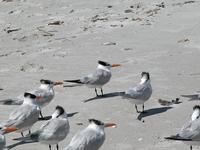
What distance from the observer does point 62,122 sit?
28.8 ft

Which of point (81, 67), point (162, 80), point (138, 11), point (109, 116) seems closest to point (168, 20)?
point (138, 11)

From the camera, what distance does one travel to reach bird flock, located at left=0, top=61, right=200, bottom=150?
8031 millimetres

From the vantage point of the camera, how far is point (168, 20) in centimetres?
1677

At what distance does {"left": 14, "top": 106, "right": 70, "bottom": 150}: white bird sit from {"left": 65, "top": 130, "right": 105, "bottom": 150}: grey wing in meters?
0.55

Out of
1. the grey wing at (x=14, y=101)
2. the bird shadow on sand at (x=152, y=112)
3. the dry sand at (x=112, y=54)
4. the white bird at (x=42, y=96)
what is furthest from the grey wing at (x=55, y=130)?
the grey wing at (x=14, y=101)

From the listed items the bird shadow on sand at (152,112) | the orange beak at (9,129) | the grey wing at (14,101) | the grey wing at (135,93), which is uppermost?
the grey wing at (135,93)

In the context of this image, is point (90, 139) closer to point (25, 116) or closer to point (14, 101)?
point (25, 116)

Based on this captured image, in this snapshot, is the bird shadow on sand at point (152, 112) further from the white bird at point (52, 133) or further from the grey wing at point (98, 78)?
the white bird at point (52, 133)

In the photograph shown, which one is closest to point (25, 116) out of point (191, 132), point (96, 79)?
point (96, 79)

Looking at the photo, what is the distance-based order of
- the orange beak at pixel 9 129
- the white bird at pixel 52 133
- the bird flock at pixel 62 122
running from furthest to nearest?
1. the orange beak at pixel 9 129
2. the white bird at pixel 52 133
3. the bird flock at pixel 62 122

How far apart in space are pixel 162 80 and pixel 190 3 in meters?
6.97

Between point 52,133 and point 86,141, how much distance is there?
72 centimetres

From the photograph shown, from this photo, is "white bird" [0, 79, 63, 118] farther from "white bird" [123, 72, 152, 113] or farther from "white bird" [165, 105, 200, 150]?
"white bird" [165, 105, 200, 150]

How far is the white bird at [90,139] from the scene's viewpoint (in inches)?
313
